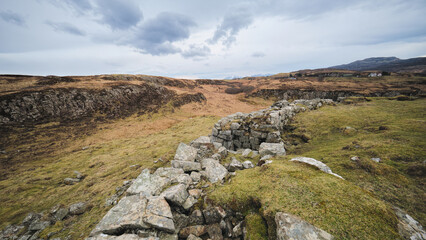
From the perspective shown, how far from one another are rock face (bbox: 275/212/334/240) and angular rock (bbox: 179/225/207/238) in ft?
9.15

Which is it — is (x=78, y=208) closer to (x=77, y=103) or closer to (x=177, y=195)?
(x=177, y=195)

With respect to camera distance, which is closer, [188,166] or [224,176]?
[224,176]

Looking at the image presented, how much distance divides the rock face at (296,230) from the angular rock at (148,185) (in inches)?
235

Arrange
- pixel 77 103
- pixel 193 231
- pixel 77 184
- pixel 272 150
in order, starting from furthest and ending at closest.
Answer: pixel 77 103 < pixel 77 184 < pixel 272 150 < pixel 193 231

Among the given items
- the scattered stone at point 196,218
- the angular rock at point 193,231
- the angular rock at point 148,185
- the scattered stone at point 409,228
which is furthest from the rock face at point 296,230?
the angular rock at point 148,185

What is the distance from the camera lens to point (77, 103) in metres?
33.4

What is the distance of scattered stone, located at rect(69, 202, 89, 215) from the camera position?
30.7 ft

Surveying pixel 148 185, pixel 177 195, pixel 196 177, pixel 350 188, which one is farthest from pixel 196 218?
pixel 350 188

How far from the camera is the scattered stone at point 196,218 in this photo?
6.30m

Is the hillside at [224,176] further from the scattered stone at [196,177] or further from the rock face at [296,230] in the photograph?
the rock face at [296,230]

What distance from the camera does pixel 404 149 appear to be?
9914 millimetres

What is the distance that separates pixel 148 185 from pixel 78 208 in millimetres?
5589

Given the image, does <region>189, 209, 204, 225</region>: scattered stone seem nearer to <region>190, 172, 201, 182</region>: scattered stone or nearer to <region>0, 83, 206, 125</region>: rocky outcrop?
<region>190, 172, 201, 182</region>: scattered stone

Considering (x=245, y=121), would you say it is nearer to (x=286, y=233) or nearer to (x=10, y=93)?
(x=286, y=233)
